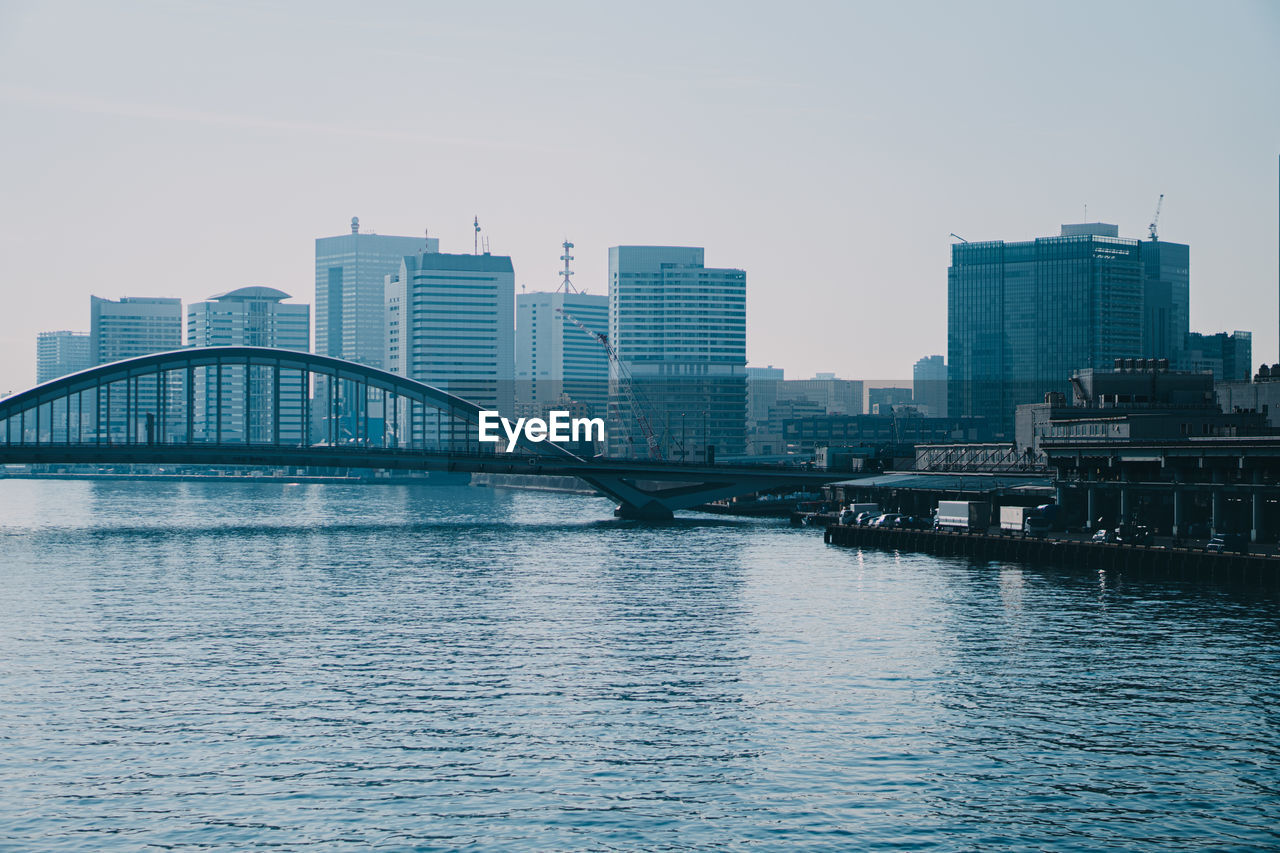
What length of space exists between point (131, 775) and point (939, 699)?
1213 inches

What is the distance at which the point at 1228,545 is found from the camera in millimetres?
109375

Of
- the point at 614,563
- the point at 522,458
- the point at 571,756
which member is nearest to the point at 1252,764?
the point at 571,756

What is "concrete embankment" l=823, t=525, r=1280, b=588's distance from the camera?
10331cm

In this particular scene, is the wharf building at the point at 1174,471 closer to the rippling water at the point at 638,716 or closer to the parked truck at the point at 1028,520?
the parked truck at the point at 1028,520

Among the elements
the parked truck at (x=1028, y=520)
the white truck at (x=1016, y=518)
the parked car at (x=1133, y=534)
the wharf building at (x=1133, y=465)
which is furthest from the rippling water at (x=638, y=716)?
the white truck at (x=1016, y=518)

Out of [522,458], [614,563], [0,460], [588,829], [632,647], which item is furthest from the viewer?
[522,458]

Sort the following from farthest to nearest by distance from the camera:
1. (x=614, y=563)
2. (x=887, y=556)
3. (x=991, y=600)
A: 1. (x=887, y=556)
2. (x=614, y=563)
3. (x=991, y=600)

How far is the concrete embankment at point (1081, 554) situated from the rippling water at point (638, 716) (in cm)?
657

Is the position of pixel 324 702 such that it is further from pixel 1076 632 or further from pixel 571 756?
pixel 1076 632

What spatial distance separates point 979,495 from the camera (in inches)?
6127

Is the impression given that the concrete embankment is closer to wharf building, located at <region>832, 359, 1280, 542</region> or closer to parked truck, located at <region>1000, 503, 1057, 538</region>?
parked truck, located at <region>1000, 503, 1057, 538</region>

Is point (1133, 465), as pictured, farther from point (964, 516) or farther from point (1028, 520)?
point (964, 516)

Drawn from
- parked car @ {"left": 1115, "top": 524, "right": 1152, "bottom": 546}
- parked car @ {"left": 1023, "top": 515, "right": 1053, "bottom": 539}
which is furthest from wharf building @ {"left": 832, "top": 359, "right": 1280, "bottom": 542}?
parked car @ {"left": 1023, "top": 515, "right": 1053, "bottom": 539}

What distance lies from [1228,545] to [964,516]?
114 feet
